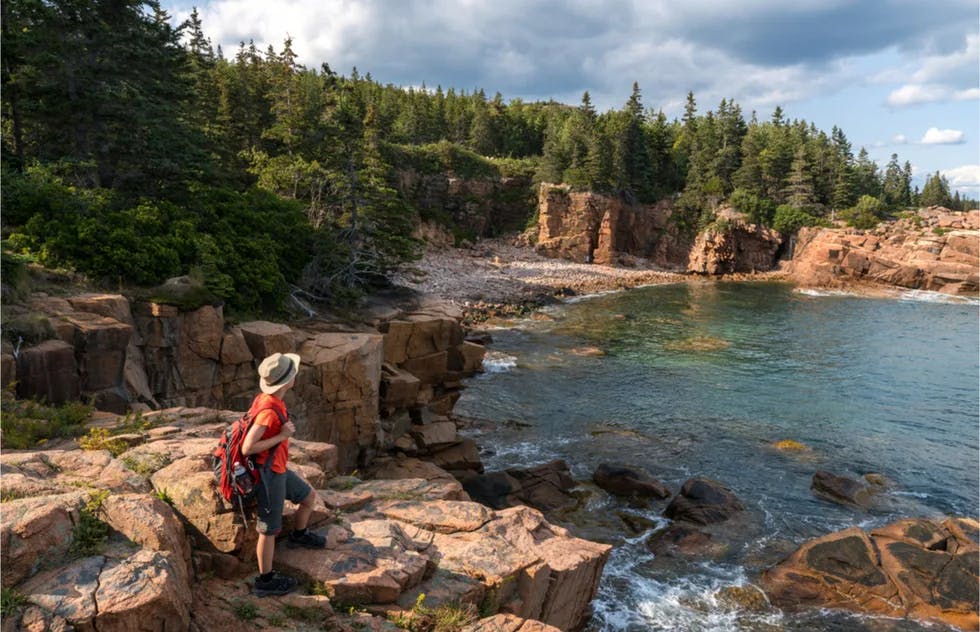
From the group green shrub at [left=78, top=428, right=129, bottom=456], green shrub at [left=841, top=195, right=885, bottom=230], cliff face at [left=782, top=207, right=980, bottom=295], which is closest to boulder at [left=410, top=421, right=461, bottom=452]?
green shrub at [left=78, top=428, right=129, bottom=456]

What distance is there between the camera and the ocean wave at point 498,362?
1394 inches

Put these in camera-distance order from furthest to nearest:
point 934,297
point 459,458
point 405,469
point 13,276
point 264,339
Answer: point 934,297
point 459,458
point 405,469
point 264,339
point 13,276

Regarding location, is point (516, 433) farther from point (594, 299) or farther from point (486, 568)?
point (594, 299)

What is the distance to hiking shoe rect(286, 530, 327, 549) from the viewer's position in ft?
25.5

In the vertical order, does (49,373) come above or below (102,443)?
above

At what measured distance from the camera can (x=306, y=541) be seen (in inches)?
306

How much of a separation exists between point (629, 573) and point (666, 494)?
5.23 m

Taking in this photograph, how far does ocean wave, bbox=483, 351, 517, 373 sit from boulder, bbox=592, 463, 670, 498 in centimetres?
1388

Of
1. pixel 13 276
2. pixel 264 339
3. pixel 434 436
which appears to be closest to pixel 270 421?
pixel 13 276

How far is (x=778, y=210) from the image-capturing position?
80000 mm

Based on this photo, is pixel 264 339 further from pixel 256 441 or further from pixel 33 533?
pixel 33 533

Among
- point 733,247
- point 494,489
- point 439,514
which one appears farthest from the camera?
point 733,247

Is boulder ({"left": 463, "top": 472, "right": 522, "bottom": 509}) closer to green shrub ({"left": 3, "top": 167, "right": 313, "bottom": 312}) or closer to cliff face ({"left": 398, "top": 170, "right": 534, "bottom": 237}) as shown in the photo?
green shrub ({"left": 3, "top": 167, "right": 313, "bottom": 312})

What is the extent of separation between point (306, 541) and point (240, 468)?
1.54 meters
